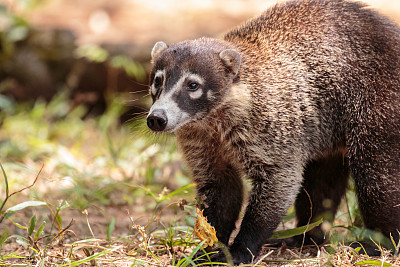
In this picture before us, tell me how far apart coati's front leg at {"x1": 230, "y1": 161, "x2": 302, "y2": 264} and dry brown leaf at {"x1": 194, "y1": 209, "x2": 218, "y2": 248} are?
13.8 inches

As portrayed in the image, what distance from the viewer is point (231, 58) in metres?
4.94

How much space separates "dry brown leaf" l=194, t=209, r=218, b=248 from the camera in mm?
4641

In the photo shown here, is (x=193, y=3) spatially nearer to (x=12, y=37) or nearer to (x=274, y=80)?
(x=12, y=37)

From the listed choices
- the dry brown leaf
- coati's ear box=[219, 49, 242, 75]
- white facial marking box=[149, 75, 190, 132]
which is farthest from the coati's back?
the dry brown leaf

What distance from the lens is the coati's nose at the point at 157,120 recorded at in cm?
442

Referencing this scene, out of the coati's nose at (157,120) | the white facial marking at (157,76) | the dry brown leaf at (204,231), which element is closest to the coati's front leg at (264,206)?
the dry brown leaf at (204,231)

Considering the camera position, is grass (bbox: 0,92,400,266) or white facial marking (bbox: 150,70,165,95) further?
white facial marking (bbox: 150,70,165,95)

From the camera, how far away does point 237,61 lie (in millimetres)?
4961

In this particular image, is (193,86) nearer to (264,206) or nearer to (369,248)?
(264,206)

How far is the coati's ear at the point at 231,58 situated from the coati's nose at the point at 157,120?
2.80ft

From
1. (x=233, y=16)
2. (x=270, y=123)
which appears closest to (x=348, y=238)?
(x=270, y=123)

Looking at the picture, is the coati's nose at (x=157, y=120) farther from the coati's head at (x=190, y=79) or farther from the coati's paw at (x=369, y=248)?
the coati's paw at (x=369, y=248)

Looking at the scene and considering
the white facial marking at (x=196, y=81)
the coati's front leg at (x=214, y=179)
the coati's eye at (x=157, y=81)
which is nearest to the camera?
the white facial marking at (x=196, y=81)

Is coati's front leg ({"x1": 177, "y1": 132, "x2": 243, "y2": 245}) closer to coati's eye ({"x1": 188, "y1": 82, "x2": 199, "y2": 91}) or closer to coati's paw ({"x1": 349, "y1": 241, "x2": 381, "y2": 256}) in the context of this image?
coati's eye ({"x1": 188, "y1": 82, "x2": 199, "y2": 91})
